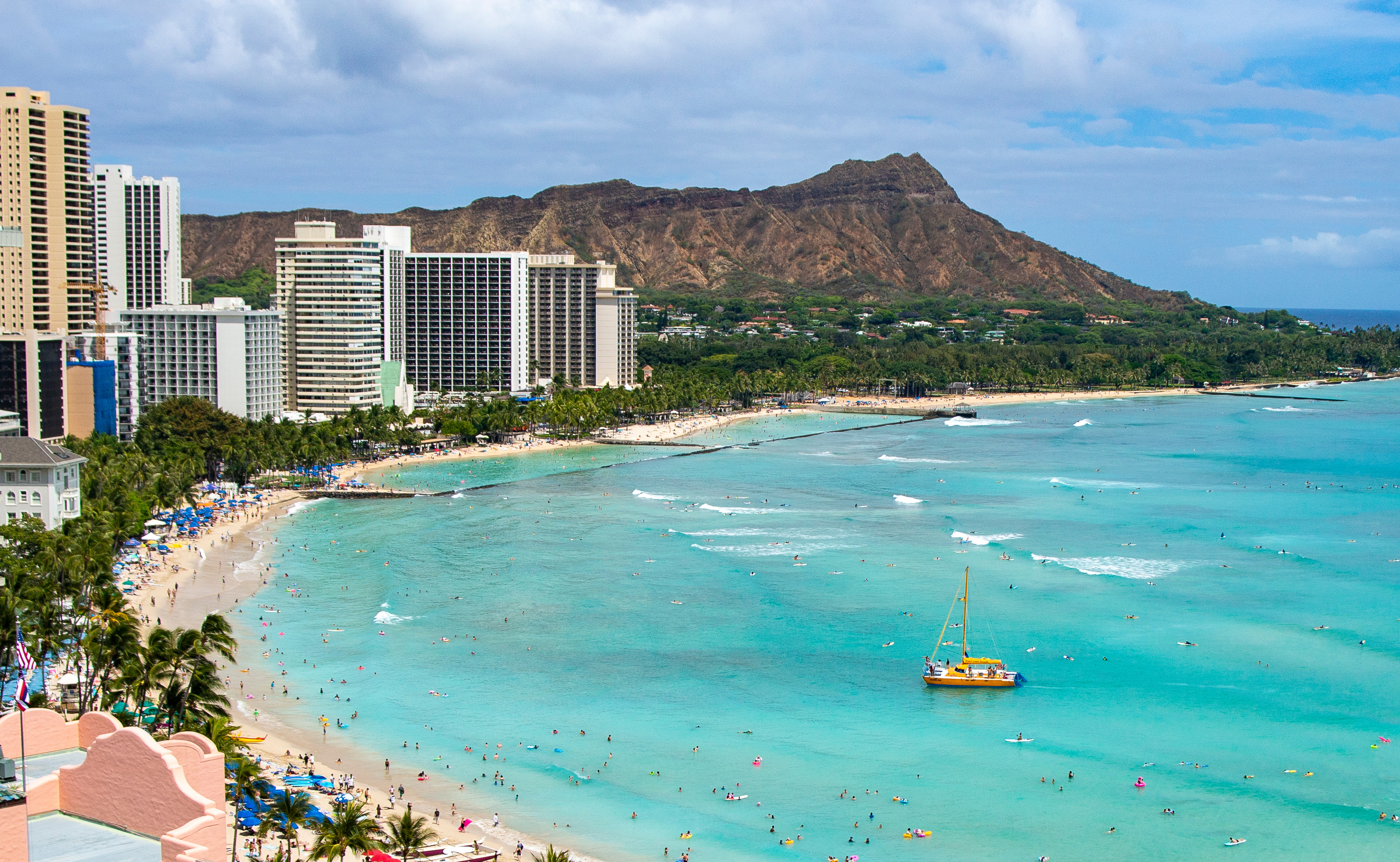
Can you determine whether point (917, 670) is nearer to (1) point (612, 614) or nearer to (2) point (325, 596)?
(1) point (612, 614)

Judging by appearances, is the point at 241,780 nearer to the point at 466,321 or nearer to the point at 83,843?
the point at 83,843

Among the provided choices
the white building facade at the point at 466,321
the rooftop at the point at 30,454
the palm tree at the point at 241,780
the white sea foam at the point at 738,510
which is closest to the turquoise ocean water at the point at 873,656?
the white sea foam at the point at 738,510

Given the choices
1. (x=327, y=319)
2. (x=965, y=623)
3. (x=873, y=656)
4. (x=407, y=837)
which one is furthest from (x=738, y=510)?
(x=407, y=837)

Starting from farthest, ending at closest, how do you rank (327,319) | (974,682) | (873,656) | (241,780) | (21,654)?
(327,319) < (873,656) < (974,682) < (241,780) < (21,654)

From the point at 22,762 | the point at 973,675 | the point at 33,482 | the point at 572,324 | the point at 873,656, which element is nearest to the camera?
the point at 22,762

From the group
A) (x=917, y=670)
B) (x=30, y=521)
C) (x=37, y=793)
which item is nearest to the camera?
(x=37, y=793)

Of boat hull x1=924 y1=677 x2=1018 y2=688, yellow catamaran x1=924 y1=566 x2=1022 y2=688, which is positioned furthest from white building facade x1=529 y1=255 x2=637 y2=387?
boat hull x1=924 y1=677 x2=1018 y2=688

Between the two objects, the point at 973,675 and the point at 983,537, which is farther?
the point at 983,537

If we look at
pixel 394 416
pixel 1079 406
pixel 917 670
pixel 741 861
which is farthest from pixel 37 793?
pixel 1079 406
